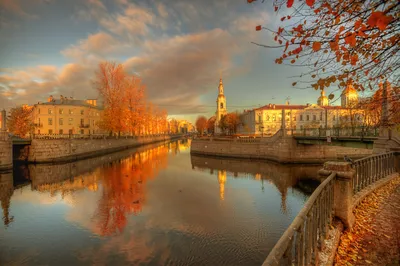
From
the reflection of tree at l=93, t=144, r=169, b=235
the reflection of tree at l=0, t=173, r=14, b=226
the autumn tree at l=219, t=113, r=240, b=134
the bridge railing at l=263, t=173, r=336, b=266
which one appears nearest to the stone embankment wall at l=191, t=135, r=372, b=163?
the reflection of tree at l=93, t=144, r=169, b=235

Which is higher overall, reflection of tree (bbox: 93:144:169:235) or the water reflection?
reflection of tree (bbox: 93:144:169:235)

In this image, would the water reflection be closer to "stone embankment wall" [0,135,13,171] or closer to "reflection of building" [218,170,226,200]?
"reflection of building" [218,170,226,200]

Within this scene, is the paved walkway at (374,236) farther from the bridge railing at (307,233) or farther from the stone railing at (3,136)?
the stone railing at (3,136)

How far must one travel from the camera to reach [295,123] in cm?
6819

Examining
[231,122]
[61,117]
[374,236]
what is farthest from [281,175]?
[231,122]

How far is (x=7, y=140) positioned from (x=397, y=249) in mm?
30419

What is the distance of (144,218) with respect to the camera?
11352 millimetres

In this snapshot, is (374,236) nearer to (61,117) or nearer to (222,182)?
(222,182)

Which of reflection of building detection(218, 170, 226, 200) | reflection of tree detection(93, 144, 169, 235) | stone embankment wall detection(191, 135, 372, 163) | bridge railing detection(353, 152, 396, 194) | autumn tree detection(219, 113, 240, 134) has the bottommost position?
reflection of building detection(218, 170, 226, 200)

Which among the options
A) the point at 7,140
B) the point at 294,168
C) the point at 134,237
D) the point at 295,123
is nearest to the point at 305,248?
the point at 134,237

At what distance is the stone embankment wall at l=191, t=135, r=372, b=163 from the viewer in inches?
1175

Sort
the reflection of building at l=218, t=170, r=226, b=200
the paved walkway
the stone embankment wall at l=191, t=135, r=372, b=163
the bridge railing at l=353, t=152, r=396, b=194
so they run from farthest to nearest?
the stone embankment wall at l=191, t=135, r=372, b=163, the reflection of building at l=218, t=170, r=226, b=200, the bridge railing at l=353, t=152, r=396, b=194, the paved walkway

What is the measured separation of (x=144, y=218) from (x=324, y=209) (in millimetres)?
8980

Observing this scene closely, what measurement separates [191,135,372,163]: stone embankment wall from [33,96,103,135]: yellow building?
122ft
